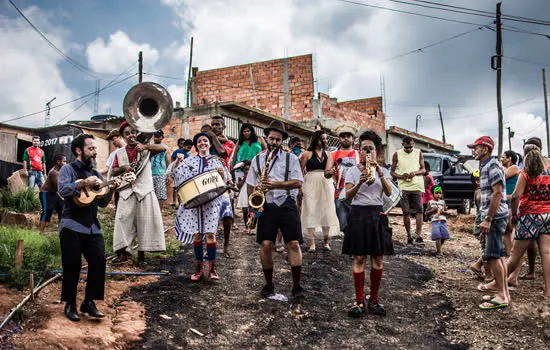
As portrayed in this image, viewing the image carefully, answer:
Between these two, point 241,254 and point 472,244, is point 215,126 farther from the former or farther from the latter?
point 472,244

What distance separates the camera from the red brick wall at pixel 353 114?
77.0 feet

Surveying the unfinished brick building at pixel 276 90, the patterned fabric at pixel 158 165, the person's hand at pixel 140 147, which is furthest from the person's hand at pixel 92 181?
the unfinished brick building at pixel 276 90

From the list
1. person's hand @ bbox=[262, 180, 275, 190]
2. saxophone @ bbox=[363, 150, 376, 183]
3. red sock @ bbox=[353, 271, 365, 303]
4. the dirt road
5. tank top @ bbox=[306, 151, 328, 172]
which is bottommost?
the dirt road

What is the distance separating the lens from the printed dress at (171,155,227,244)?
5938 mm

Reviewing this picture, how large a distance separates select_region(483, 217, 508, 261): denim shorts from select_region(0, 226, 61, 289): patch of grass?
16.0 feet

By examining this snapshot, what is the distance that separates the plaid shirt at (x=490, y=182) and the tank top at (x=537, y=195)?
56 centimetres

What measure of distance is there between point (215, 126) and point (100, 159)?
1159cm

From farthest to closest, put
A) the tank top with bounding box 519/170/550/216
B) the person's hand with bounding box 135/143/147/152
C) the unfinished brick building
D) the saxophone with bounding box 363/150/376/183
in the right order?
the unfinished brick building < the person's hand with bounding box 135/143/147/152 < the tank top with bounding box 519/170/550/216 < the saxophone with bounding box 363/150/376/183

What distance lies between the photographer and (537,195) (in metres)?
5.95

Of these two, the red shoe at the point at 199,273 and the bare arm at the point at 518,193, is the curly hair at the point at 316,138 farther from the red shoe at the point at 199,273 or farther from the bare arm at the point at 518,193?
the bare arm at the point at 518,193

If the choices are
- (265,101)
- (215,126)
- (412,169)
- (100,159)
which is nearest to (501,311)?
(412,169)

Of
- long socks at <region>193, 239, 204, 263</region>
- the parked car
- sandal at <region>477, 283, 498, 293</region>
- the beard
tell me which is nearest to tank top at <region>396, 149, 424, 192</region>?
sandal at <region>477, 283, 498, 293</region>

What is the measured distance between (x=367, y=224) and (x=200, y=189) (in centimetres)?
199

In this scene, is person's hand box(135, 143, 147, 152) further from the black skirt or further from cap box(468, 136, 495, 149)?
cap box(468, 136, 495, 149)
